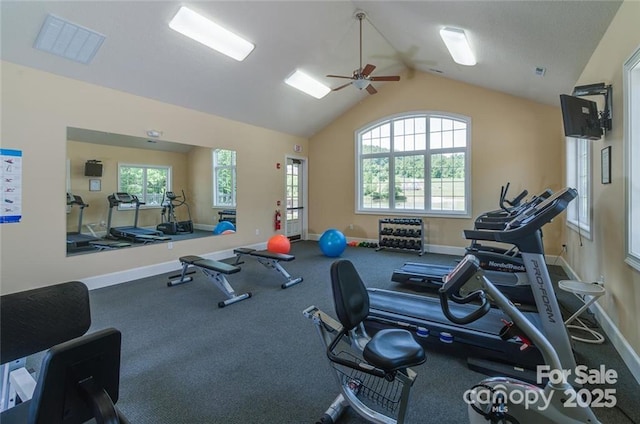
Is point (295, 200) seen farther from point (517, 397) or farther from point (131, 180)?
point (517, 397)

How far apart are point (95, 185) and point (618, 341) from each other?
244 inches

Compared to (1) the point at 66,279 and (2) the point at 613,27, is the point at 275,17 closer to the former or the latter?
(2) the point at 613,27

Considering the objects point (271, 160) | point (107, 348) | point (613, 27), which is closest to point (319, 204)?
point (271, 160)

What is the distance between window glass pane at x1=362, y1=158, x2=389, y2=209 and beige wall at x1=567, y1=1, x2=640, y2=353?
13.6 feet

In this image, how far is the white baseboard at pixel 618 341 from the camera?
86.3 inches

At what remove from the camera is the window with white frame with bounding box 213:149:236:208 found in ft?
19.2

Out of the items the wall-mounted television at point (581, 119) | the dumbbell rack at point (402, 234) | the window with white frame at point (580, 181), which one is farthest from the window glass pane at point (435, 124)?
the wall-mounted television at point (581, 119)

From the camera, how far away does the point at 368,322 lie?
281cm

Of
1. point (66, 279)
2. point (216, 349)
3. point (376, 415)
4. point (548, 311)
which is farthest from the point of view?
point (66, 279)

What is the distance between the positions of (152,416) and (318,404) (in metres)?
1.02

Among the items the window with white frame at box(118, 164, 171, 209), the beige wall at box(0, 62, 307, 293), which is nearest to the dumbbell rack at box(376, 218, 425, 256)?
the beige wall at box(0, 62, 307, 293)

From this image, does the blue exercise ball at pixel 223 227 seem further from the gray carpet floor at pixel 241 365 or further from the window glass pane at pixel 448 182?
the window glass pane at pixel 448 182

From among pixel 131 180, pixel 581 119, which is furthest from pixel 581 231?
pixel 131 180

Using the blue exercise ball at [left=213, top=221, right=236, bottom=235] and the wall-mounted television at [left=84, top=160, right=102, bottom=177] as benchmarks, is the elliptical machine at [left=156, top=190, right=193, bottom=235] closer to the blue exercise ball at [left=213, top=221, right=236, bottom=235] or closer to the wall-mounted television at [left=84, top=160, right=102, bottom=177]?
the blue exercise ball at [left=213, top=221, right=236, bottom=235]
